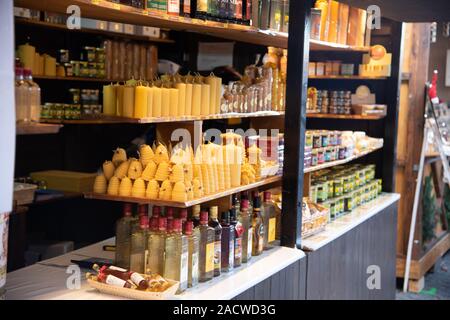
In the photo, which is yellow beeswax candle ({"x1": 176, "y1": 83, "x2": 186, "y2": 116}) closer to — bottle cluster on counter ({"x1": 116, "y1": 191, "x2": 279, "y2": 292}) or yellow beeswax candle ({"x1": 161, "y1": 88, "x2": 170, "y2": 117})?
yellow beeswax candle ({"x1": 161, "y1": 88, "x2": 170, "y2": 117})

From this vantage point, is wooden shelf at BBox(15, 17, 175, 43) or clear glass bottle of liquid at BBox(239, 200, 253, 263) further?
wooden shelf at BBox(15, 17, 175, 43)

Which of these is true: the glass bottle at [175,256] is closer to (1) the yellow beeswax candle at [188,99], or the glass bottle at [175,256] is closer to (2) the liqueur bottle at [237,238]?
(2) the liqueur bottle at [237,238]

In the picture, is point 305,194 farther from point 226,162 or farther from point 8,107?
point 8,107

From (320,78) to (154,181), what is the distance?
3.68 metres

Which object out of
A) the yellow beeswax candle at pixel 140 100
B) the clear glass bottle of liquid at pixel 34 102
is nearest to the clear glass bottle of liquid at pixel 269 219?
the yellow beeswax candle at pixel 140 100

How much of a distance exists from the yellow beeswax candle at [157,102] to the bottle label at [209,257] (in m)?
0.68

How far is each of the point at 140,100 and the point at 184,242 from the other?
26.7 inches

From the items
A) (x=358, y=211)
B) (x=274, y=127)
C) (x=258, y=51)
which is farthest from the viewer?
(x=258, y=51)

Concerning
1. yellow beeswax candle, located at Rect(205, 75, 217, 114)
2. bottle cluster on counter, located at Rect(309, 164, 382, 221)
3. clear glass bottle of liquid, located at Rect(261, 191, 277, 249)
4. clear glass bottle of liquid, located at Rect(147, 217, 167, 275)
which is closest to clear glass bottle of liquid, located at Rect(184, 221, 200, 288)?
clear glass bottle of liquid, located at Rect(147, 217, 167, 275)

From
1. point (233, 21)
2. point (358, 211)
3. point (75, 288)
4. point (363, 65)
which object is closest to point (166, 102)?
point (233, 21)

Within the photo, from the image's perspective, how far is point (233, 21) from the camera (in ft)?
12.4

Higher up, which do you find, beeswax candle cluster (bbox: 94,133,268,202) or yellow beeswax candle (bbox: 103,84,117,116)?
yellow beeswax candle (bbox: 103,84,117,116)

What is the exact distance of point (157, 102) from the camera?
327cm

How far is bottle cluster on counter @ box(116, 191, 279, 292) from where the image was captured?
3.18m
